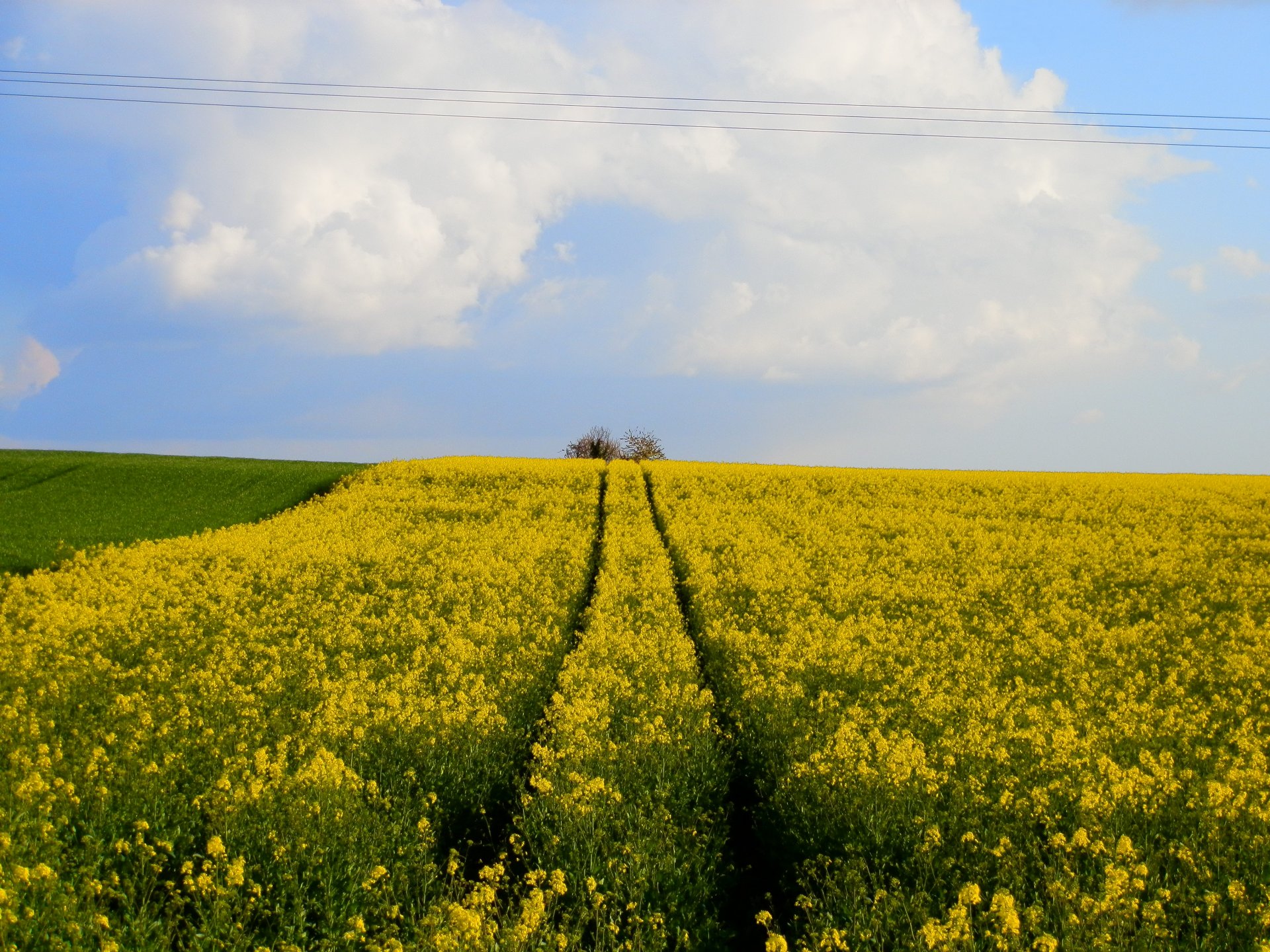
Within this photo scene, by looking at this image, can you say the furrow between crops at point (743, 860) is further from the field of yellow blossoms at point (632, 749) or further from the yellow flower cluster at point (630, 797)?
the yellow flower cluster at point (630, 797)

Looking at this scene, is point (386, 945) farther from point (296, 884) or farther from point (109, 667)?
point (109, 667)

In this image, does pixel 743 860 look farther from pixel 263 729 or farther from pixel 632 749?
pixel 263 729

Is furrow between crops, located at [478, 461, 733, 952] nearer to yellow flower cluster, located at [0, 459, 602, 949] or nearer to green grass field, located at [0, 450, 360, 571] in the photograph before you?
yellow flower cluster, located at [0, 459, 602, 949]

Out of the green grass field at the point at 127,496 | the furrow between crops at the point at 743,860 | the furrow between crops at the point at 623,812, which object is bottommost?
the furrow between crops at the point at 743,860

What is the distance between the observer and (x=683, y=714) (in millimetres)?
10883

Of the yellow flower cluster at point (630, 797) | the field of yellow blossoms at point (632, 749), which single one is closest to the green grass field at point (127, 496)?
the field of yellow blossoms at point (632, 749)

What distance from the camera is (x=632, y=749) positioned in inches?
383

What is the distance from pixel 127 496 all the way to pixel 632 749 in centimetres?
2848

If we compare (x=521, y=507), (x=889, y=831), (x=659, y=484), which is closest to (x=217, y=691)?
(x=889, y=831)

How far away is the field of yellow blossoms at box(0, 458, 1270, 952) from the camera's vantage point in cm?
680

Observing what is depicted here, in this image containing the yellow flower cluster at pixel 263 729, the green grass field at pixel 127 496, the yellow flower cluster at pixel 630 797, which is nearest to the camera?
the yellow flower cluster at pixel 263 729

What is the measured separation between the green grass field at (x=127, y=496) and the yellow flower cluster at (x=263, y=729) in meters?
4.41

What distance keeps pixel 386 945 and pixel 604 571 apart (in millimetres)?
12935

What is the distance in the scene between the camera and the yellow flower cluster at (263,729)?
6898 millimetres
